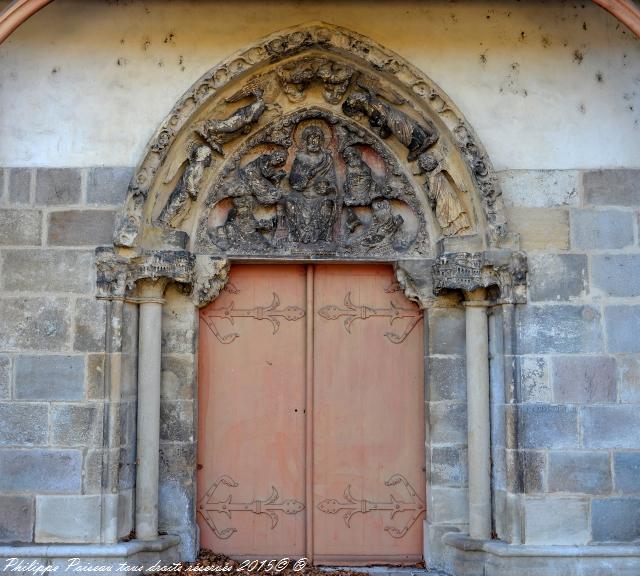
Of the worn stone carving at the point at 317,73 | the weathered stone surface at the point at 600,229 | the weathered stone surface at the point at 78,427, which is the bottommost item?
the weathered stone surface at the point at 78,427

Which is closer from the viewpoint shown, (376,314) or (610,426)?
(610,426)

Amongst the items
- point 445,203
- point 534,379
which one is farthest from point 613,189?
point 534,379

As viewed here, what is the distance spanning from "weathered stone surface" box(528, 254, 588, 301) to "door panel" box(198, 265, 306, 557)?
163cm

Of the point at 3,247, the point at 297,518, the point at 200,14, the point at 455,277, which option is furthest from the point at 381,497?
the point at 200,14

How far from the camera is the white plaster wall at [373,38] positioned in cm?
525

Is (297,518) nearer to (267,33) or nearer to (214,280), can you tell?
(214,280)

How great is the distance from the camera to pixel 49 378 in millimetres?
5047

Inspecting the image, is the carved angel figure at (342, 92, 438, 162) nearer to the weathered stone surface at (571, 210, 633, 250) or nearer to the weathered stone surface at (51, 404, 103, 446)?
the weathered stone surface at (571, 210, 633, 250)

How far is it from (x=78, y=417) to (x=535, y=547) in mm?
2997

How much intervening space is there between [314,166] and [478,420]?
208 cm

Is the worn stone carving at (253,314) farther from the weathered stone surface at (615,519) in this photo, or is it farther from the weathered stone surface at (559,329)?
the weathered stone surface at (615,519)

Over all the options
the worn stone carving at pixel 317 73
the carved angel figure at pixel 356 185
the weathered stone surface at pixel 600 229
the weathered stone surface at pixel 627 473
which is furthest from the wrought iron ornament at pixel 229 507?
the worn stone carving at pixel 317 73

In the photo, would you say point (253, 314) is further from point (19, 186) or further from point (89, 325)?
point (19, 186)

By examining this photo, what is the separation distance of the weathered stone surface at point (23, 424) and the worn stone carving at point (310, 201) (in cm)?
153
